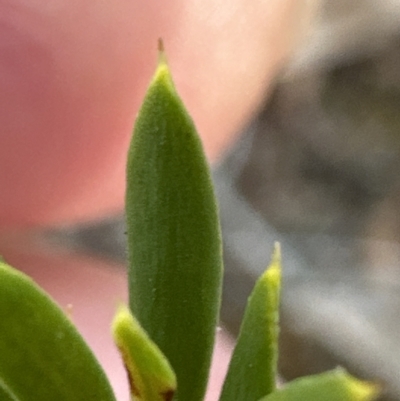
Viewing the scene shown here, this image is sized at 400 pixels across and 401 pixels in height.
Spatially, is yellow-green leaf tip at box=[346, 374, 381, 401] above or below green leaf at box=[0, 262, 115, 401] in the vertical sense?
below

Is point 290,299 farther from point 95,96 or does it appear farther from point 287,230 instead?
point 95,96

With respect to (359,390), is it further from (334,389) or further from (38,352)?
(38,352)

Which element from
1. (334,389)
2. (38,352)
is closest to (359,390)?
(334,389)
